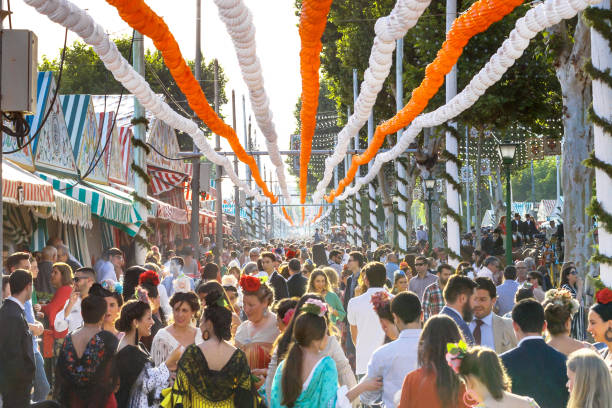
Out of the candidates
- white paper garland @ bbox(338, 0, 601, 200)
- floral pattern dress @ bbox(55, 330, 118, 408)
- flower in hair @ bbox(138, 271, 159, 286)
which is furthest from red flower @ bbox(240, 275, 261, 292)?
white paper garland @ bbox(338, 0, 601, 200)

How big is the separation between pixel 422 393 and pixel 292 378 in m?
0.97

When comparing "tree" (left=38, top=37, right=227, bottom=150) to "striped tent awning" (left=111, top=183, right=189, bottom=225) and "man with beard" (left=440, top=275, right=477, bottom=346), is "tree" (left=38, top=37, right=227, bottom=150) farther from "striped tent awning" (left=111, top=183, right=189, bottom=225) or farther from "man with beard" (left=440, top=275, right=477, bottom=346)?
"man with beard" (left=440, top=275, right=477, bottom=346)

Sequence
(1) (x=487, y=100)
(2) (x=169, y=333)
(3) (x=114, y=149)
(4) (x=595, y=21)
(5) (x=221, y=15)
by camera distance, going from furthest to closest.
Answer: (3) (x=114, y=149) → (1) (x=487, y=100) → (4) (x=595, y=21) → (5) (x=221, y=15) → (2) (x=169, y=333)

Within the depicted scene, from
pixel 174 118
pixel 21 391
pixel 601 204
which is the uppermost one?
pixel 174 118

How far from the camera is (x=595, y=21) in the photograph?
12578mm

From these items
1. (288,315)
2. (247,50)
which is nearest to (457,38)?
(247,50)

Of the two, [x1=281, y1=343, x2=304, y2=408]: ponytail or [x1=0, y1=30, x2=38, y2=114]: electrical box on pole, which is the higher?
[x1=0, y1=30, x2=38, y2=114]: electrical box on pole

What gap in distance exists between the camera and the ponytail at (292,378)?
606cm

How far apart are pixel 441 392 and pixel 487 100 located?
64.2 ft

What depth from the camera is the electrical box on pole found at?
7.39 metres

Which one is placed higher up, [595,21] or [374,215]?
[595,21]

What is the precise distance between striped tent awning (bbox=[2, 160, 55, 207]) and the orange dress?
30.4ft

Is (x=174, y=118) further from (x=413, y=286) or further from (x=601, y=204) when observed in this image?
(x=601, y=204)

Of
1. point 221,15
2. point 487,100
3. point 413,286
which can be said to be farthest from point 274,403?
point 487,100
